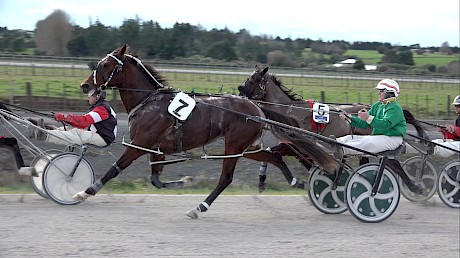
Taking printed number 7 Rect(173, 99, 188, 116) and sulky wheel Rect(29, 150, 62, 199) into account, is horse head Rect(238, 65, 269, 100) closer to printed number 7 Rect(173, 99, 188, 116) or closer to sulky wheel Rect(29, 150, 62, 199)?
printed number 7 Rect(173, 99, 188, 116)

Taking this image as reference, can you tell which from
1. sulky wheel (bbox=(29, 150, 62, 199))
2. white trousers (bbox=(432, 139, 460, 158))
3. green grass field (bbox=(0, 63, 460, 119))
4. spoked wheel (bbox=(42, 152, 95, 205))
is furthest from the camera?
green grass field (bbox=(0, 63, 460, 119))

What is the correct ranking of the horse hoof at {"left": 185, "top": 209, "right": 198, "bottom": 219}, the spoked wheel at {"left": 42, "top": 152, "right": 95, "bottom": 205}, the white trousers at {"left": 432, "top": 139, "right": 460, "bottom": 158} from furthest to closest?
the white trousers at {"left": 432, "top": 139, "right": 460, "bottom": 158}, the spoked wheel at {"left": 42, "top": 152, "right": 95, "bottom": 205}, the horse hoof at {"left": 185, "top": 209, "right": 198, "bottom": 219}

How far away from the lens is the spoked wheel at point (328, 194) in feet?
25.4

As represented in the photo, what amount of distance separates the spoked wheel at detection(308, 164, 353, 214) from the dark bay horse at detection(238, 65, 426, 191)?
1411 millimetres

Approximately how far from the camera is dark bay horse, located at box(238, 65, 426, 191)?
31.1ft

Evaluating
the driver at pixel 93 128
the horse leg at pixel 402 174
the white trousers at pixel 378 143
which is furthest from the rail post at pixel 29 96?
the white trousers at pixel 378 143

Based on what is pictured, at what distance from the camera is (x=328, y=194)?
7762mm

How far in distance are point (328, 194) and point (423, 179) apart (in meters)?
1.91

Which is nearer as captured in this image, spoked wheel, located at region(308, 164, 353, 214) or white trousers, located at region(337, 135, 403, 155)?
white trousers, located at region(337, 135, 403, 155)

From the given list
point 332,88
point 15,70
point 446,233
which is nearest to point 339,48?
point 332,88

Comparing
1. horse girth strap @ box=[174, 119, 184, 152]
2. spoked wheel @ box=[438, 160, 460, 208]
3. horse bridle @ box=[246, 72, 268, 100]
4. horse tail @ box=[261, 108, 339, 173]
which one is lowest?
spoked wheel @ box=[438, 160, 460, 208]

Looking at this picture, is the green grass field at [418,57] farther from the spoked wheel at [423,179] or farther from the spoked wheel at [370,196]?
the spoked wheel at [370,196]

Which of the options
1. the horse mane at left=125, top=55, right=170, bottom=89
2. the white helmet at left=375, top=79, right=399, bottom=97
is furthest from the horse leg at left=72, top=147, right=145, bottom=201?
the white helmet at left=375, top=79, right=399, bottom=97

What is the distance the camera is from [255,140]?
7.88 metres
